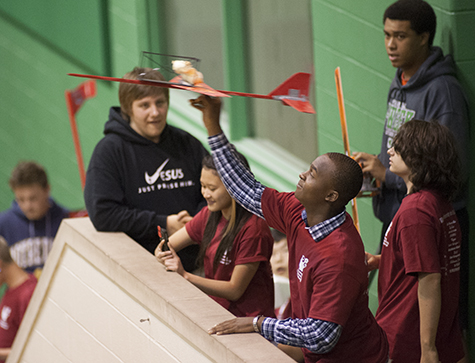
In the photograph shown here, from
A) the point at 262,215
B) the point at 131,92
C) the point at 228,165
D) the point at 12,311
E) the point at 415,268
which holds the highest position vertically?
the point at 131,92

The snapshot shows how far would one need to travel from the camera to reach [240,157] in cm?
294

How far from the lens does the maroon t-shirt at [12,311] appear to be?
423 centimetres

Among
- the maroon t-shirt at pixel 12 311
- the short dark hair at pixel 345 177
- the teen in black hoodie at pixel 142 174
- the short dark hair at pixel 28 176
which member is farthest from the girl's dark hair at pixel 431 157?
the short dark hair at pixel 28 176

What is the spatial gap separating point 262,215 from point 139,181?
0.91 metres

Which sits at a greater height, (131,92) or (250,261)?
(131,92)

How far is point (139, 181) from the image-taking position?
3391mm

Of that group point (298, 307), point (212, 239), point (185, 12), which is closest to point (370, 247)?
point (212, 239)

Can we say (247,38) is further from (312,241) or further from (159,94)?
(312,241)

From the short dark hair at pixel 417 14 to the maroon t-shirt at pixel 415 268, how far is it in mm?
1028

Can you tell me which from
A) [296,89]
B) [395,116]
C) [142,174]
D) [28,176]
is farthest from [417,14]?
[28,176]

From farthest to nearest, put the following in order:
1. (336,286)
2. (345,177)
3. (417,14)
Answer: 1. (417,14)
2. (345,177)
3. (336,286)

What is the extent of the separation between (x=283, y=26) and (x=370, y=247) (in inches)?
69.7

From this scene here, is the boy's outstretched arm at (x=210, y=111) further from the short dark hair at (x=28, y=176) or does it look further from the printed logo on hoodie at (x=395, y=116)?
the short dark hair at (x=28, y=176)

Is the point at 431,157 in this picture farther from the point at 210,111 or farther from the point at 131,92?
the point at 131,92
